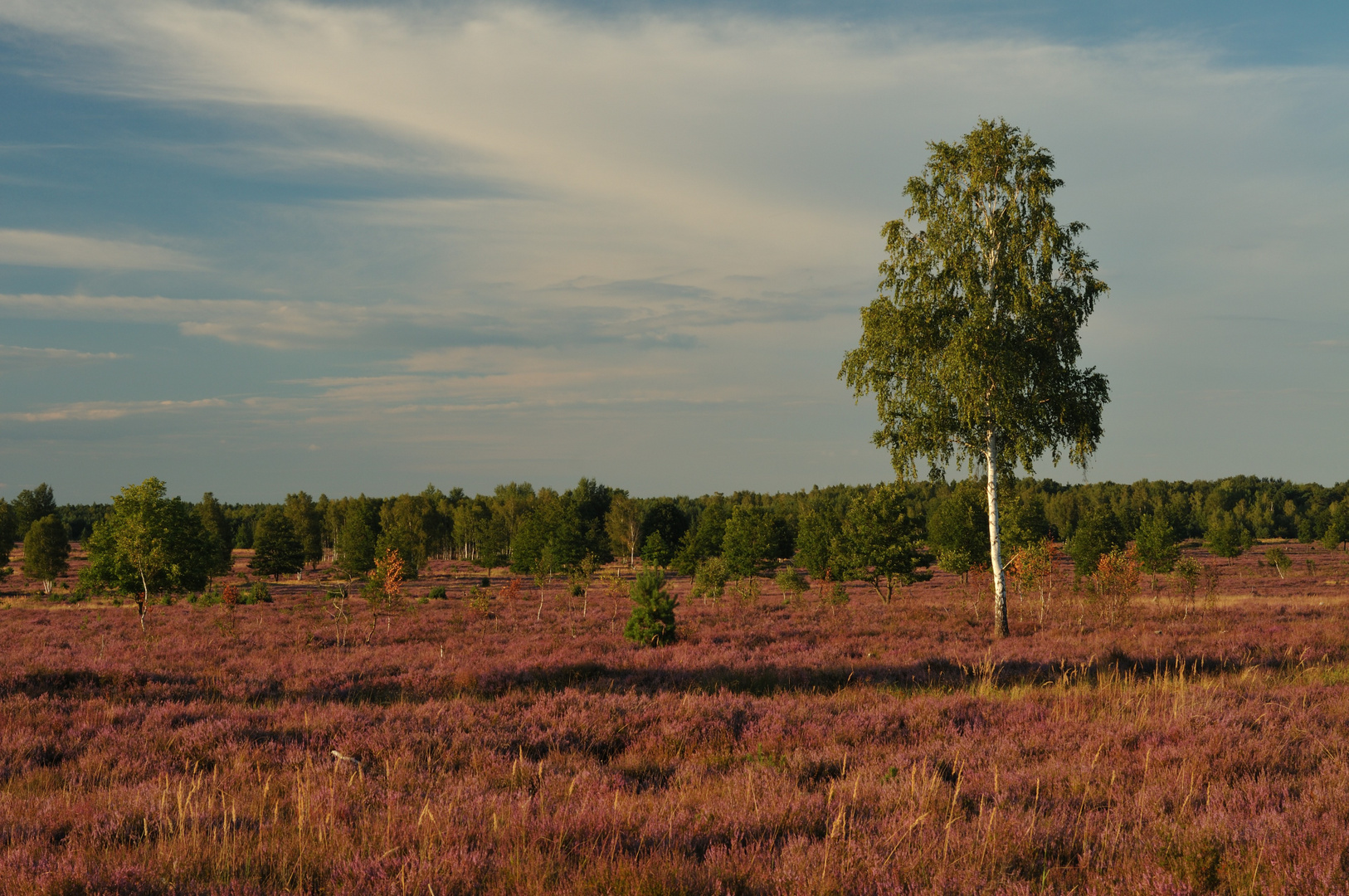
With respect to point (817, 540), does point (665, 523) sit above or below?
below

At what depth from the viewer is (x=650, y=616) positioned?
20.0 meters

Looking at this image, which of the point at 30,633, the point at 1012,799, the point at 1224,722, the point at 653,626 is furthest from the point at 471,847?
the point at 30,633

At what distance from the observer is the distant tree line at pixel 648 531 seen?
1474 inches

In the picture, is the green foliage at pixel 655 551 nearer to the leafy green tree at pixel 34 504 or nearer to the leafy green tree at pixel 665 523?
the leafy green tree at pixel 665 523

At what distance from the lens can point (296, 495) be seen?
107438 millimetres

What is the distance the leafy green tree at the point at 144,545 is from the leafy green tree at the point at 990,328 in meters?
33.5

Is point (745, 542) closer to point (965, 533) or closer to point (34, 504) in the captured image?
point (965, 533)

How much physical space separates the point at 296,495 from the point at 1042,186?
109911 mm

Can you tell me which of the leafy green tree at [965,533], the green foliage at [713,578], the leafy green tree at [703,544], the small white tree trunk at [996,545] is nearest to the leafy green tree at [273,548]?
the leafy green tree at [703,544]

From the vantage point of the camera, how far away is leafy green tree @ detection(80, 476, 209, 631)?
3403 centimetres

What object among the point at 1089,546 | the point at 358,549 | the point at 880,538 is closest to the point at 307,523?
the point at 358,549

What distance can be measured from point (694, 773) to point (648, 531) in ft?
325

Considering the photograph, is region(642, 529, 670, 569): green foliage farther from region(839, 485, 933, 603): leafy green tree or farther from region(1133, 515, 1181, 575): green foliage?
region(1133, 515, 1181, 575): green foliage

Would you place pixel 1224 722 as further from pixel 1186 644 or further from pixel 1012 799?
pixel 1186 644
